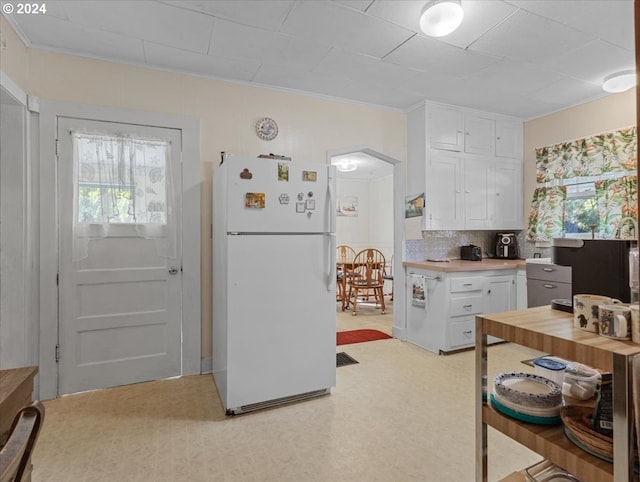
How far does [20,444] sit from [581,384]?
1.43 meters

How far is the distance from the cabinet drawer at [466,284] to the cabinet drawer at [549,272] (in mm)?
473

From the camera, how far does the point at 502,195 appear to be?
12.9 feet

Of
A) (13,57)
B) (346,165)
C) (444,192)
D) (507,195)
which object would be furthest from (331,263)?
(346,165)

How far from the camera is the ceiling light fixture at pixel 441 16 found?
73.3 inches

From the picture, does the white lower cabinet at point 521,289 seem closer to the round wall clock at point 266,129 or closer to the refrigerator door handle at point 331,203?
the refrigerator door handle at point 331,203

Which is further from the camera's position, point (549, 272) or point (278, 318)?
point (549, 272)

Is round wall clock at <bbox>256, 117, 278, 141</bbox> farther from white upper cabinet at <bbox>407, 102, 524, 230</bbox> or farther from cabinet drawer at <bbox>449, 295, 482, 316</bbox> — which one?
cabinet drawer at <bbox>449, 295, 482, 316</bbox>

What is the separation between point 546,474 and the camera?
1.08 m

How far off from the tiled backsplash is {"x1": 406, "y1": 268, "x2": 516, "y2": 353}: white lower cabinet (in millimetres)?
327

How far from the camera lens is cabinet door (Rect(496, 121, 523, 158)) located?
3895 mm

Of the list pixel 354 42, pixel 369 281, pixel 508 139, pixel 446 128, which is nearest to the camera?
pixel 354 42

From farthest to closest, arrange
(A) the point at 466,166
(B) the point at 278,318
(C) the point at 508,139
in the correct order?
(C) the point at 508,139, (A) the point at 466,166, (B) the point at 278,318

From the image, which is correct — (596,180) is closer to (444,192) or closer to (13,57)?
(444,192)

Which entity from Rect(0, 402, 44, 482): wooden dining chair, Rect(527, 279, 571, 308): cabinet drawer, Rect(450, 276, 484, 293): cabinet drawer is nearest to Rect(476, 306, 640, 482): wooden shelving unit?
Rect(0, 402, 44, 482): wooden dining chair
